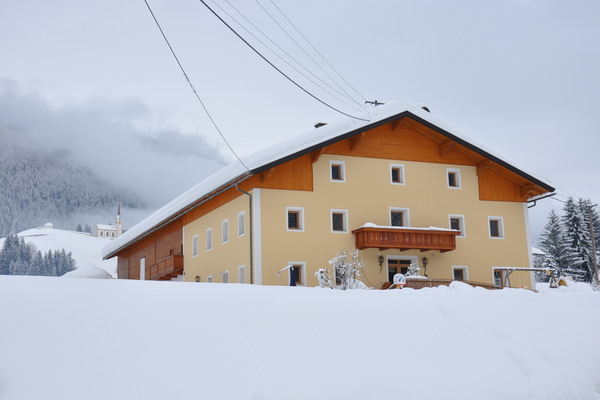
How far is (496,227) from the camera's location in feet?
107

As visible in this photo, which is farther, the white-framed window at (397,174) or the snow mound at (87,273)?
the white-framed window at (397,174)

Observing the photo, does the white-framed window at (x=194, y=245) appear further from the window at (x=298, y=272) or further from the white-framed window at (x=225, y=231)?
the window at (x=298, y=272)

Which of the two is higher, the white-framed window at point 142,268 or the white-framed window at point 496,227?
the white-framed window at point 496,227

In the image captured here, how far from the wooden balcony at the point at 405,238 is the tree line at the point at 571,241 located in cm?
2989

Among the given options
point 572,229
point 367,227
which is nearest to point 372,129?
point 367,227

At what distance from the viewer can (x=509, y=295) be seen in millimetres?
14961

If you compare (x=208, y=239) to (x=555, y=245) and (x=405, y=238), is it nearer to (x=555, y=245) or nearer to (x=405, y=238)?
(x=405, y=238)

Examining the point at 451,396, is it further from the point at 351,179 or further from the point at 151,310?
the point at 351,179

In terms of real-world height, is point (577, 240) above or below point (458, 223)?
above

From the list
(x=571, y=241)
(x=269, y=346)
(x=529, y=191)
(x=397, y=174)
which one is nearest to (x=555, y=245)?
(x=571, y=241)

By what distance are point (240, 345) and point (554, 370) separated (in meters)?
4.73

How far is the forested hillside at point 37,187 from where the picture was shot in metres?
76.6

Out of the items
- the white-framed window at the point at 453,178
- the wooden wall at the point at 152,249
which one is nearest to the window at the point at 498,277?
the white-framed window at the point at 453,178

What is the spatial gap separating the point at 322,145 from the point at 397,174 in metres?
4.60
